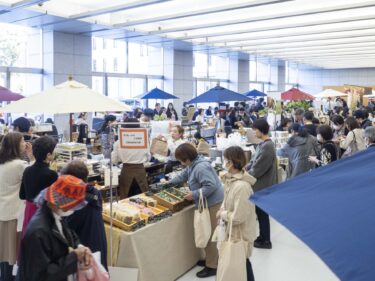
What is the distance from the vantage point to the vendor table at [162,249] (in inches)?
142

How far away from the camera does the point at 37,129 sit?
898 cm

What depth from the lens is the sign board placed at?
4.46 m

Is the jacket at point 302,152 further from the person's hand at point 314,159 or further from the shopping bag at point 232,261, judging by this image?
the shopping bag at point 232,261

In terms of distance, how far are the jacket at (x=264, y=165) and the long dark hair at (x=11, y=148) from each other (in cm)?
255

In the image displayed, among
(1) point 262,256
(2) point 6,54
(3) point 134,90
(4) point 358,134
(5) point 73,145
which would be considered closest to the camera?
(1) point 262,256

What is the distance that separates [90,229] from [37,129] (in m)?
6.59

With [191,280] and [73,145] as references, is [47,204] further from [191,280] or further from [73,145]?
[73,145]

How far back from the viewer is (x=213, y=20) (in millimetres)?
11375

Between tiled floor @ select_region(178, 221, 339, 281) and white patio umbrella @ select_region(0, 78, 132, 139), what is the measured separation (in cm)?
196

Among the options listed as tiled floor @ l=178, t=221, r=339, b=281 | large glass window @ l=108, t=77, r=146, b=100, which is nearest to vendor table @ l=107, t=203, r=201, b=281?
tiled floor @ l=178, t=221, r=339, b=281

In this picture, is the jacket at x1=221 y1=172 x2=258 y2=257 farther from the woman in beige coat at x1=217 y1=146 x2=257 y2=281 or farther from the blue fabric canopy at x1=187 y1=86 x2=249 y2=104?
the blue fabric canopy at x1=187 y1=86 x2=249 y2=104

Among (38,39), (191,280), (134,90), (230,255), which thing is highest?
(38,39)

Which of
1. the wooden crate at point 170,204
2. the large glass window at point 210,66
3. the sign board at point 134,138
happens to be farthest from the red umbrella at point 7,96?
the large glass window at point 210,66

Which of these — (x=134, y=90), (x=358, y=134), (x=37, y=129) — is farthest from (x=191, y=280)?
(x=134, y=90)
